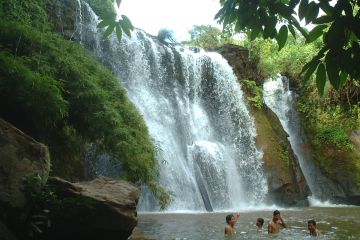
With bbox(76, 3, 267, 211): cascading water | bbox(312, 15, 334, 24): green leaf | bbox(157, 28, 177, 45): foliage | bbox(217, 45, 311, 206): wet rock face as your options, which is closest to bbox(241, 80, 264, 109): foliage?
bbox(217, 45, 311, 206): wet rock face

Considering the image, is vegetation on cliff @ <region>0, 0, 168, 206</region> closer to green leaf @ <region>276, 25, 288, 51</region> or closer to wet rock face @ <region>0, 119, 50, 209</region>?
wet rock face @ <region>0, 119, 50, 209</region>

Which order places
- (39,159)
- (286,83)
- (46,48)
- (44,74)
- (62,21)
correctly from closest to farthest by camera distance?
(39,159) < (44,74) < (46,48) < (62,21) < (286,83)

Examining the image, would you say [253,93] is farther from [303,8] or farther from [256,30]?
[303,8]

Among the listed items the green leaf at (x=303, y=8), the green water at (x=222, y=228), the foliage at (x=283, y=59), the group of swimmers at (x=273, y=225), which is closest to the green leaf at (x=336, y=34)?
the green leaf at (x=303, y=8)

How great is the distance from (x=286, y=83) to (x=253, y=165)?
660 centimetres

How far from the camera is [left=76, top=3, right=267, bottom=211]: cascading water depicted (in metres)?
14.5

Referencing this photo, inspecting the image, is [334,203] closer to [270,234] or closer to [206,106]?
[206,106]

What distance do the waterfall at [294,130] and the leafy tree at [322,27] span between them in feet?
54.6

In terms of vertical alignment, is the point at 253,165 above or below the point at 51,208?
above

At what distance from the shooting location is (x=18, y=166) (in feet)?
17.2

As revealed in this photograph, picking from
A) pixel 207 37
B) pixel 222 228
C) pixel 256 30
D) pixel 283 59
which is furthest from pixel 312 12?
pixel 207 37

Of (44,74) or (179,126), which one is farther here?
(179,126)

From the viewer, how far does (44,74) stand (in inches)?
280

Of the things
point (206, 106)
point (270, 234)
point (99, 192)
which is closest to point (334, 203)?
point (206, 106)
